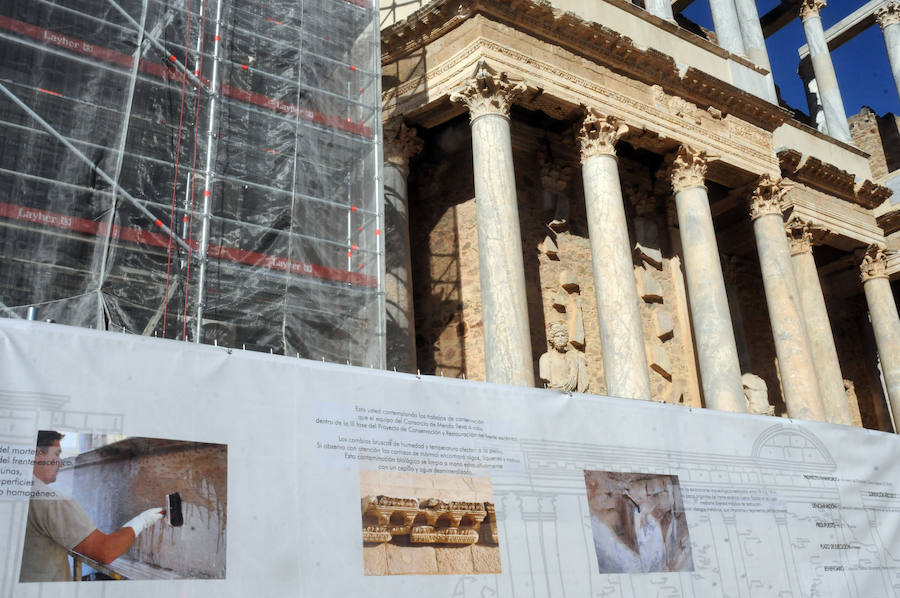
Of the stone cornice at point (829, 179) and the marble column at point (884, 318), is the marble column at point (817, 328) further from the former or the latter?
the marble column at point (884, 318)

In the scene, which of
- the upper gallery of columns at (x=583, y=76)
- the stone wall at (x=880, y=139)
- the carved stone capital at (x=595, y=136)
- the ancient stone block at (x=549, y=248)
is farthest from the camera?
the stone wall at (x=880, y=139)

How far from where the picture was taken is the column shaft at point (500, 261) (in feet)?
39.7

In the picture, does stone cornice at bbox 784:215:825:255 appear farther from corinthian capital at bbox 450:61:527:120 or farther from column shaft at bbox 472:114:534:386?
column shaft at bbox 472:114:534:386

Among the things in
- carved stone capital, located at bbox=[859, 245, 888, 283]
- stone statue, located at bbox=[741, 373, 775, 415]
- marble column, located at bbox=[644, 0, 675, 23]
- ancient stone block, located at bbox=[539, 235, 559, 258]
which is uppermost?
marble column, located at bbox=[644, 0, 675, 23]

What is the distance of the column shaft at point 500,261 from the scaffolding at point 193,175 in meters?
1.70

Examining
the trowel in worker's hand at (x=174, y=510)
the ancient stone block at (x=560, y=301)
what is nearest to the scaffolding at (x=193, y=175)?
the trowel in worker's hand at (x=174, y=510)

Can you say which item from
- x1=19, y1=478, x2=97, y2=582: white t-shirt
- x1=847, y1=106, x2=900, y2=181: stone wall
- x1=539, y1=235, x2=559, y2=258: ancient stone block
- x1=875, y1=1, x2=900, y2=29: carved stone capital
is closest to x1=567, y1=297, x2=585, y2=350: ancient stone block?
x1=539, y1=235, x2=559, y2=258: ancient stone block

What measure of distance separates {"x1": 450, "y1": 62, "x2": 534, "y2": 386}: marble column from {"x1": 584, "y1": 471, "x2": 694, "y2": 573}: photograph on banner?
3956 mm

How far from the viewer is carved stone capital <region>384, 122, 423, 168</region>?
14625 mm

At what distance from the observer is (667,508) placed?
8047mm

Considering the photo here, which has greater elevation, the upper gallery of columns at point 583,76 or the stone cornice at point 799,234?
the upper gallery of columns at point 583,76

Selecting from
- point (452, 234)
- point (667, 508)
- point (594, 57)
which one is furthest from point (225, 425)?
point (594, 57)

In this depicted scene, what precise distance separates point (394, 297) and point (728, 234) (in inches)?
367

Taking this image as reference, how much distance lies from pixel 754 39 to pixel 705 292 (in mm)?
6799
